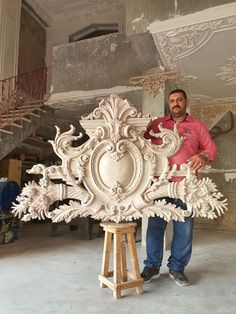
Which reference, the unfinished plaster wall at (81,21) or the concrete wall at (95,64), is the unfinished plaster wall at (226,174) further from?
the unfinished plaster wall at (81,21)

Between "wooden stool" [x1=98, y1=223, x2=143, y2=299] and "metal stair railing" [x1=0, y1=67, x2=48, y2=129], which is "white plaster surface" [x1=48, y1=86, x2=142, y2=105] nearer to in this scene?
"metal stair railing" [x1=0, y1=67, x2=48, y2=129]

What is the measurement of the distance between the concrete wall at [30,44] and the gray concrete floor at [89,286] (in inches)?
215

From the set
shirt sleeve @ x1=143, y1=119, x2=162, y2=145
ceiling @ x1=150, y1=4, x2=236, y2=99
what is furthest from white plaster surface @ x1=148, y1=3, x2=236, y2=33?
shirt sleeve @ x1=143, y1=119, x2=162, y2=145

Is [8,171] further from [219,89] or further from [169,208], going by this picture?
[169,208]

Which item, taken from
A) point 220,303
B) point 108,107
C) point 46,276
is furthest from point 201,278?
point 108,107

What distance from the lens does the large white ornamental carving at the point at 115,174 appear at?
5.50 ft

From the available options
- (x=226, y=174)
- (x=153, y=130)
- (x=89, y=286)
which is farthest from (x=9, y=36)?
(x=89, y=286)

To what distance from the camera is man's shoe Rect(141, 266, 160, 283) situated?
7.37 ft

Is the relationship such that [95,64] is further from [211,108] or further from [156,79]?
[211,108]

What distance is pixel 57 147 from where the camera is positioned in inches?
67.2

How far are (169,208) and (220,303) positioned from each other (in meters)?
0.83

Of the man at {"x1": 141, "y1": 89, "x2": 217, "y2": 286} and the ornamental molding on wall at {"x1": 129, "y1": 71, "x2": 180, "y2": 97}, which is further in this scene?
the ornamental molding on wall at {"x1": 129, "y1": 71, "x2": 180, "y2": 97}

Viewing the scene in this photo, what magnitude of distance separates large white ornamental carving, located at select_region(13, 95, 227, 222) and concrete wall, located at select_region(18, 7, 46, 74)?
6.48 metres

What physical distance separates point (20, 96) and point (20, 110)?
1.08m
